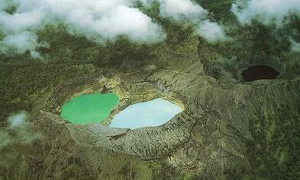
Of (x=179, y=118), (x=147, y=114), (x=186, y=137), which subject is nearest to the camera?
(x=186, y=137)

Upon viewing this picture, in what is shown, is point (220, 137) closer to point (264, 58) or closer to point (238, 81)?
point (238, 81)

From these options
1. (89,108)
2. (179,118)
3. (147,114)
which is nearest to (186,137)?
(179,118)

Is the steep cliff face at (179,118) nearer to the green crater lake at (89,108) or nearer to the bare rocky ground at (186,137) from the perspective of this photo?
the bare rocky ground at (186,137)

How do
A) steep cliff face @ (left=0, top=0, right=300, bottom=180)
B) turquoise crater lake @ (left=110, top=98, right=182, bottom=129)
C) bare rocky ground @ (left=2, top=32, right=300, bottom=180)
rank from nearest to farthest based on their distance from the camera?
bare rocky ground @ (left=2, top=32, right=300, bottom=180), steep cliff face @ (left=0, top=0, right=300, bottom=180), turquoise crater lake @ (left=110, top=98, right=182, bottom=129)

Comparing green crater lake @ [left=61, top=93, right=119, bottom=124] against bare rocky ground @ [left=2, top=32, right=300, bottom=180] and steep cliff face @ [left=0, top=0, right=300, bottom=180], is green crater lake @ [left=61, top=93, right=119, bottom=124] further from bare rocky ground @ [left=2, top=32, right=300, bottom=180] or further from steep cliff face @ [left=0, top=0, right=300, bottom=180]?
bare rocky ground @ [left=2, top=32, right=300, bottom=180]

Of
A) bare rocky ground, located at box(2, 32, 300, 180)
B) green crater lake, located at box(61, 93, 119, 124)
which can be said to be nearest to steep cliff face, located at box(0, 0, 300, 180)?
bare rocky ground, located at box(2, 32, 300, 180)

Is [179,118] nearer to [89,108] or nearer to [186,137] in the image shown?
[186,137]
